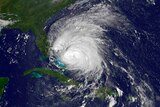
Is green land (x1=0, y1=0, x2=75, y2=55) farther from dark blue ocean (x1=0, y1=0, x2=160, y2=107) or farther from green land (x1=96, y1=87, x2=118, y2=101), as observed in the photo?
green land (x1=96, y1=87, x2=118, y2=101)

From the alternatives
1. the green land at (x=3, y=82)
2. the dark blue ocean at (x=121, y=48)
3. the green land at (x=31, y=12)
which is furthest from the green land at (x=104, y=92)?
the green land at (x=3, y=82)

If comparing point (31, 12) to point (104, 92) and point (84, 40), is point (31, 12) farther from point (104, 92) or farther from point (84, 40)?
point (104, 92)

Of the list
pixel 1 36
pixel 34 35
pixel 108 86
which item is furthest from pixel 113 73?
pixel 1 36

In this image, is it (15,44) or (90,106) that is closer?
(90,106)

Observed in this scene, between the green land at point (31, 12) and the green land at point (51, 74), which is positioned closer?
the green land at point (51, 74)

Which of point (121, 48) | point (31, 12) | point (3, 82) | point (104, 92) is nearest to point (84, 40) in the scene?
point (121, 48)

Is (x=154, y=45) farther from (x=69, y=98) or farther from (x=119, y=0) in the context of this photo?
(x=69, y=98)

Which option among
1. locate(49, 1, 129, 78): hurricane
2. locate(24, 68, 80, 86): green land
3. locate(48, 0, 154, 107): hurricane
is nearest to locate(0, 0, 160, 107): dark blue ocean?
locate(48, 0, 154, 107): hurricane

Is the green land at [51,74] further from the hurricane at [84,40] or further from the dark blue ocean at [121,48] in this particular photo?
the hurricane at [84,40]
